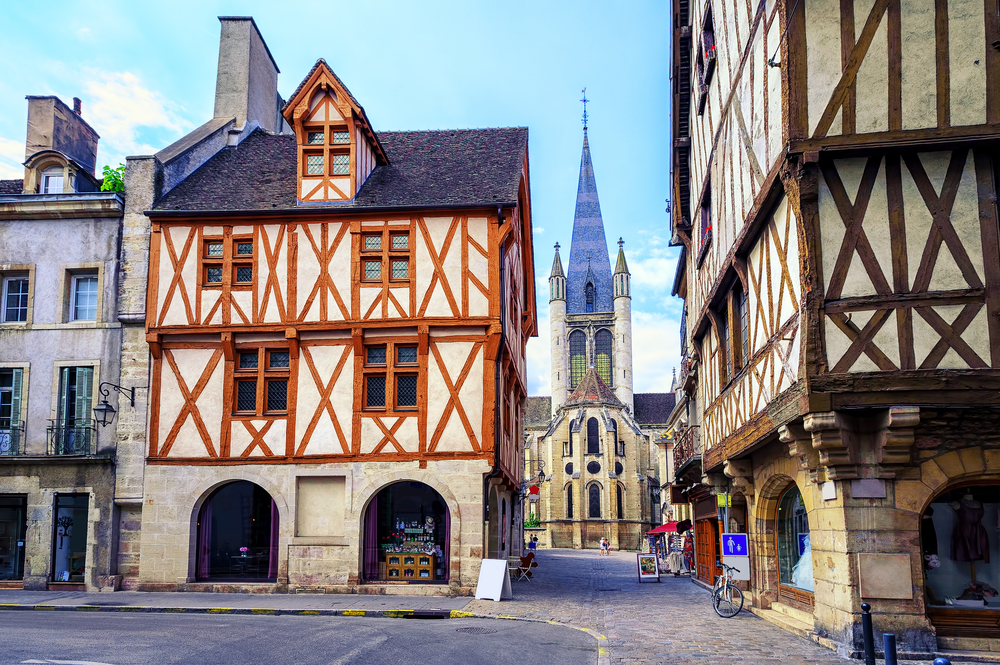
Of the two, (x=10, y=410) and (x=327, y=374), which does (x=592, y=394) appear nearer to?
(x=327, y=374)

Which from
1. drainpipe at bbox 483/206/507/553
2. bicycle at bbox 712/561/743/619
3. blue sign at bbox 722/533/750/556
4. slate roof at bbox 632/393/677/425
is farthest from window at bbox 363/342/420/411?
slate roof at bbox 632/393/677/425

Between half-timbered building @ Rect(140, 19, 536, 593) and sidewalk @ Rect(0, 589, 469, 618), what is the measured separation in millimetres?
690

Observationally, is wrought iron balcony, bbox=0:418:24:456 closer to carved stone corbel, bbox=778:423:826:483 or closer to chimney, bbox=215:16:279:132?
chimney, bbox=215:16:279:132

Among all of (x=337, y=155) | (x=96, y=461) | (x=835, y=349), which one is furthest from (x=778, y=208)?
(x=96, y=461)

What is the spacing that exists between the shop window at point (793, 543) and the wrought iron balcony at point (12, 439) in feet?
50.2

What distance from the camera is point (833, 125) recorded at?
9844 mm

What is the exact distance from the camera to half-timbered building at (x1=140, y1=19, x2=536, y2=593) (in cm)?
1778

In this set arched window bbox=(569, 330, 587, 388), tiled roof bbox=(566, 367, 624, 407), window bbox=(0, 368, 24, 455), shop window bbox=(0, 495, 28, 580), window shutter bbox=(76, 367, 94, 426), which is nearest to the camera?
shop window bbox=(0, 495, 28, 580)

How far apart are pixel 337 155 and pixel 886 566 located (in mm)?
13964

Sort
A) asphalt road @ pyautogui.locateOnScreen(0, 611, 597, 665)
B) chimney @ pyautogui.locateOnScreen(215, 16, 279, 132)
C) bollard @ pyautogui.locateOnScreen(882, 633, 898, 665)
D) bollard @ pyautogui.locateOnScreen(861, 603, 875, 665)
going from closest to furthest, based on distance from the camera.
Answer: bollard @ pyautogui.locateOnScreen(882, 633, 898, 665) < bollard @ pyautogui.locateOnScreen(861, 603, 875, 665) < asphalt road @ pyautogui.locateOnScreen(0, 611, 597, 665) < chimney @ pyautogui.locateOnScreen(215, 16, 279, 132)

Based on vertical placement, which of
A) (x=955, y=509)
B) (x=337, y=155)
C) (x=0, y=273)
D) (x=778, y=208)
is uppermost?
(x=337, y=155)

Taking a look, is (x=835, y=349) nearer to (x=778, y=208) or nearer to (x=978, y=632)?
(x=778, y=208)

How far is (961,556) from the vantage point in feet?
32.8

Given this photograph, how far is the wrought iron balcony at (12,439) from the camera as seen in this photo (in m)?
18.6
